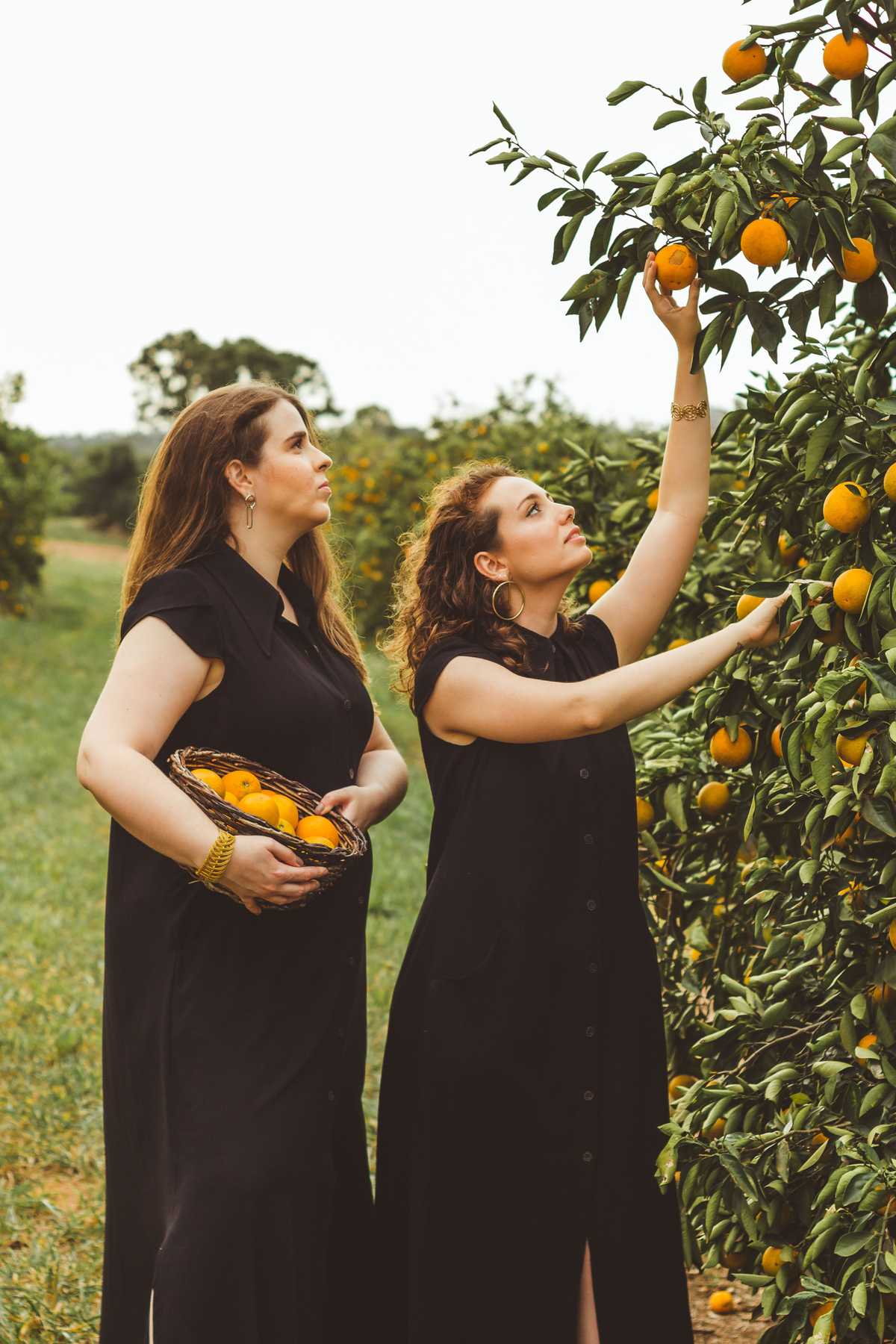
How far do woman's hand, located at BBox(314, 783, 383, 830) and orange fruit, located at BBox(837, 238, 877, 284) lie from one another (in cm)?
115

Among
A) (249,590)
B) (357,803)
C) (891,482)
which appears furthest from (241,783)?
(891,482)

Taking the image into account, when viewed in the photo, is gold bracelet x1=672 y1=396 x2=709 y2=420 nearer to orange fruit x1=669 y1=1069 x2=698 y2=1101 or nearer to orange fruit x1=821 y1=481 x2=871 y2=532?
orange fruit x1=821 y1=481 x2=871 y2=532

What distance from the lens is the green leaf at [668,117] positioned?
5.96ft

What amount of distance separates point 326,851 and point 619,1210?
0.76 metres

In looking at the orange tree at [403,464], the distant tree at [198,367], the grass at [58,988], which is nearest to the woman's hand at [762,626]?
the grass at [58,988]

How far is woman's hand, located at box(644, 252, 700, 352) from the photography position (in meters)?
2.06

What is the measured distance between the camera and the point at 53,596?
721 inches

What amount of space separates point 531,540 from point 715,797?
57 cm

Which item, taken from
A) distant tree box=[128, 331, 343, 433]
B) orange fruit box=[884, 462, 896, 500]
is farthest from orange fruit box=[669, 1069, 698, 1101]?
distant tree box=[128, 331, 343, 433]

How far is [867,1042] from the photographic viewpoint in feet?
7.18

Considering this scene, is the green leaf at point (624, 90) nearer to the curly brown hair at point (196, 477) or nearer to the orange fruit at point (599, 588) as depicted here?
the curly brown hair at point (196, 477)

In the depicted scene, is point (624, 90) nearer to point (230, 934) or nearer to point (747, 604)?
point (747, 604)

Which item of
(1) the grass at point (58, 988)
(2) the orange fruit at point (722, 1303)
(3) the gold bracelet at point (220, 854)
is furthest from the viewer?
(1) the grass at point (58, 988)

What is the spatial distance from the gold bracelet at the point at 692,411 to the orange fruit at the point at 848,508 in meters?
0.56
